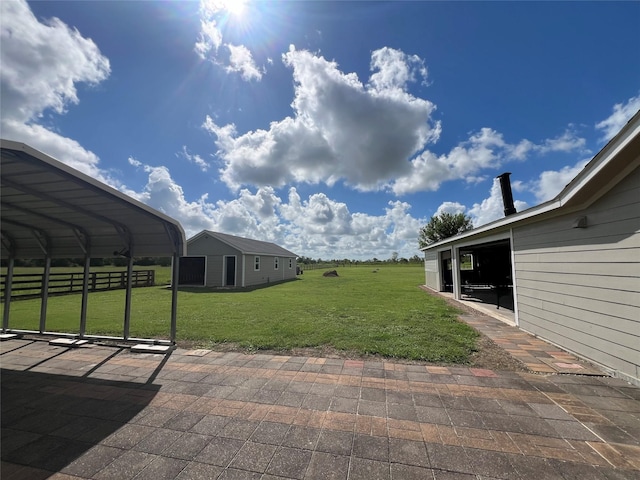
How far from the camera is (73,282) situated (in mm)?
14469

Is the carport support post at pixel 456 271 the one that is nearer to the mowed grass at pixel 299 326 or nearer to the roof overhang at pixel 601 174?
the mowed grass at pixel 299 326

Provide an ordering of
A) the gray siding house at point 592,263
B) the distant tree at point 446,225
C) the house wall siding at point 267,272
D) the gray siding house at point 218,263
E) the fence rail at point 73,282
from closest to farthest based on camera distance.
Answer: the gray siding house at point 592,263, the fence rail at point 73,282, the gray siding house at point 218,263, the house wall siding at point 267,272, the distant tree at point 446,225

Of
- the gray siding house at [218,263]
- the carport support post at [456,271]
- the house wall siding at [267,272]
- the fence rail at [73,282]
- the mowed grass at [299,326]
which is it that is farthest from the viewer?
the house wall siding at [267,272]

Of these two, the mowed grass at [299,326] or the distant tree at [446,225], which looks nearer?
the mowed grass at [299,326]

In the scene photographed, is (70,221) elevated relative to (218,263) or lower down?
elevated

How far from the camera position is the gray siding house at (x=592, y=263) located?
3.43 m

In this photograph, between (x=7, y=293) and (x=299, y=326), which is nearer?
(x=7, y=293)

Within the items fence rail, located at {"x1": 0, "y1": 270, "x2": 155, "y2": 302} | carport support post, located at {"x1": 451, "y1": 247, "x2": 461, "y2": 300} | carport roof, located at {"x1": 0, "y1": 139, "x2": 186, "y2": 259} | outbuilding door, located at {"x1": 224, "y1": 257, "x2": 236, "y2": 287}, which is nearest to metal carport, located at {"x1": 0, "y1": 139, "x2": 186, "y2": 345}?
carport roof, located at {"x1": 0, "y1": 139, "x2": 186, "y2": 259}

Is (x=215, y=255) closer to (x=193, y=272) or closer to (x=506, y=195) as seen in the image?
(x=193, y=272)

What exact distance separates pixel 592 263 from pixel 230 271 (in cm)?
1721

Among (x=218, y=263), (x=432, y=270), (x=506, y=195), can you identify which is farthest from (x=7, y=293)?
(x=432, y=270)

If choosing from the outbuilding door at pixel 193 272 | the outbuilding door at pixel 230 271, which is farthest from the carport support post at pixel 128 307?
the outbuilding door at pixel 193 272

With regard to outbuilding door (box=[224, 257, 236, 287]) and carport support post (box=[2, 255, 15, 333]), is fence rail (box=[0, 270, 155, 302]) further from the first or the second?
carport support post (box=[2, 255, 15, 333])

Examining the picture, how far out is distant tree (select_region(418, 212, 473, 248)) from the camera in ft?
120
